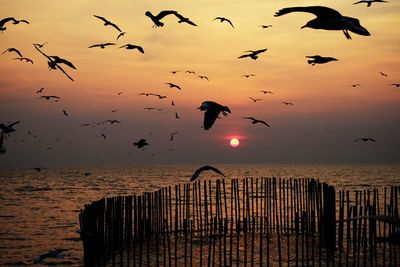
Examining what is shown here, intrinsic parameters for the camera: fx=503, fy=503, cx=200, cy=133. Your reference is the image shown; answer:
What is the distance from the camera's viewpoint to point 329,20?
533 centimetres

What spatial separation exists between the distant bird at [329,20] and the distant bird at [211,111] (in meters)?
2.95

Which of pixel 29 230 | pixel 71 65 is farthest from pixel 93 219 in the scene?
pixel 29 230

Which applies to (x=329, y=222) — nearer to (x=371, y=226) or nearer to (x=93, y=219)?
(x=371, y=226)

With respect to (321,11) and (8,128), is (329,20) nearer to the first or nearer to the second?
(321,11)

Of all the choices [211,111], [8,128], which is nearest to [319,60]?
[211,111]

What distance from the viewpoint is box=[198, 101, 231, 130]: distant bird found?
8.20 m

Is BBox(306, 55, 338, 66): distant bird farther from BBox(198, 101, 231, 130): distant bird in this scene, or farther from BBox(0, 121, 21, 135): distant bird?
BBox(0, 121, 21, 135): distant bird

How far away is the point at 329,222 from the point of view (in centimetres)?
1512

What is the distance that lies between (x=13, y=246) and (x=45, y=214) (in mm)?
14923

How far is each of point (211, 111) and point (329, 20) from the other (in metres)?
3.34

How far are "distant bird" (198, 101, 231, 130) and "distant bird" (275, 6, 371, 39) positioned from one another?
295cm

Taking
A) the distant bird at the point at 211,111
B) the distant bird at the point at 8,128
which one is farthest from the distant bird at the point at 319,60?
the distant bird at the point at 8,128

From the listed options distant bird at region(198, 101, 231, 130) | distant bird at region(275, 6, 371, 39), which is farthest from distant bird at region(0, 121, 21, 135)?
distant bird at region(275, 6, 371, 39)

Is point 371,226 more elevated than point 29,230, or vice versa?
point 371,226
